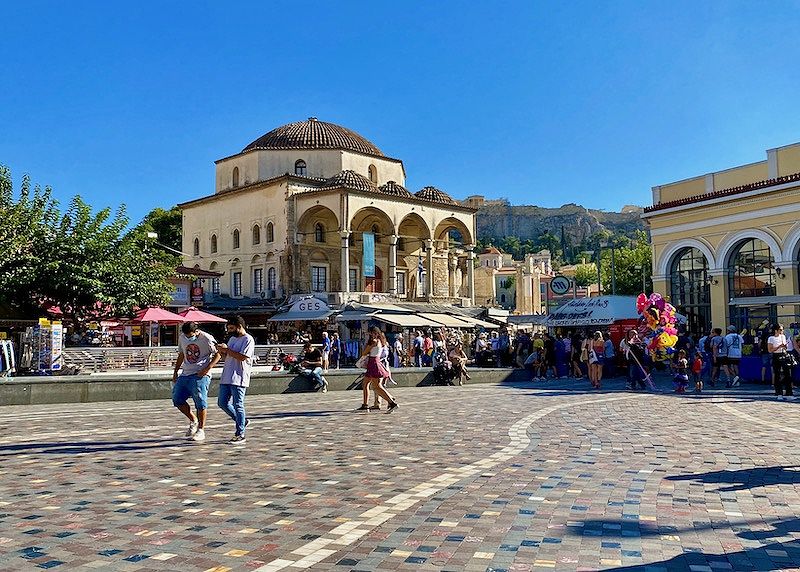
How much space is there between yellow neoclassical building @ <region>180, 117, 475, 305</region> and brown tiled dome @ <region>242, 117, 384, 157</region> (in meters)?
0.08

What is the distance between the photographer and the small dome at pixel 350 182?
41.1 m

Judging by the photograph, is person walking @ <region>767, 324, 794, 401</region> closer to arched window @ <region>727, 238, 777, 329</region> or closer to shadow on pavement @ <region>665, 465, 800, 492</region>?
shadow on pavement @ <region>665, 465, 800, 492</region>

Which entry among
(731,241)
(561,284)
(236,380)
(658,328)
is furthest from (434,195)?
(236,380)

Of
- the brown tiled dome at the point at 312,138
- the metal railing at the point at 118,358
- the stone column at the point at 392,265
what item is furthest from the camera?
the brown tiled dome at the point at 312,138

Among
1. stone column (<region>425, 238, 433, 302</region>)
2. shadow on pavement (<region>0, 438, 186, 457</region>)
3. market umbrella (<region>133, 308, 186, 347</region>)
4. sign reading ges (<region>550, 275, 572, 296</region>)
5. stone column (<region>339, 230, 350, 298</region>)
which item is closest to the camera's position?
shadow on pavement (<region>0, 438, 186, 457</region>)

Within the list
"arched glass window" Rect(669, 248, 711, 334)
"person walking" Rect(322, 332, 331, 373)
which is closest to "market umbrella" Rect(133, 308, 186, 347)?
"person walking" Rect(322, 332, 331, 373)

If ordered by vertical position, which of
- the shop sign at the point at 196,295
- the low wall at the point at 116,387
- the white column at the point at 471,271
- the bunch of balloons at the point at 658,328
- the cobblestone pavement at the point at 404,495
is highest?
the white column at the point at 471,271

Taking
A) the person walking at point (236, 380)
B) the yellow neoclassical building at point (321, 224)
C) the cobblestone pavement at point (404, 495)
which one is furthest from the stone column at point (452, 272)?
the person walking at point (236, 380)

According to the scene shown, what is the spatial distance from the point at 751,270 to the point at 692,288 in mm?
2582

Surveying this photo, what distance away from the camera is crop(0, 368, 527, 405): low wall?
578 inches

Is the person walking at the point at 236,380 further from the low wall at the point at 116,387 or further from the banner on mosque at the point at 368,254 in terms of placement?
the banner on mosque at the point at 368,254

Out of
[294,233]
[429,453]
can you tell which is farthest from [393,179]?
[429,453]

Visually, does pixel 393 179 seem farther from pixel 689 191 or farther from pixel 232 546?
pixel 232 546

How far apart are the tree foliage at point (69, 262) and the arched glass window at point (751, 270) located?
20.7 meters
